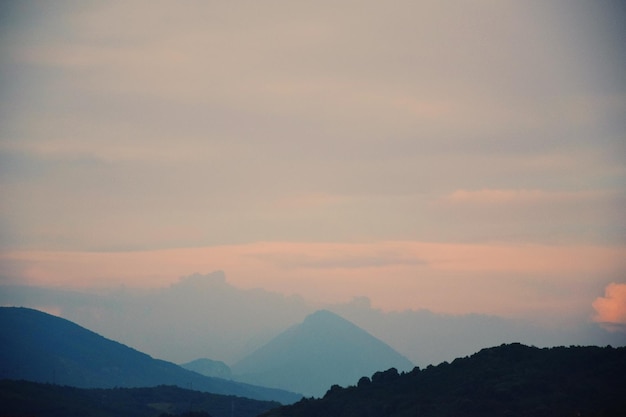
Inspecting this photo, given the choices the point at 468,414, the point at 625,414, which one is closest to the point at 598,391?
the point at 468,414

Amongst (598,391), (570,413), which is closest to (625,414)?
(570,413)

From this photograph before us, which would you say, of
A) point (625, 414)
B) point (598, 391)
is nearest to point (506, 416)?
point (598, 391)

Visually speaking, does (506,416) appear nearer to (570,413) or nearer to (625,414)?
(570,413)

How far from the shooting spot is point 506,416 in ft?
628

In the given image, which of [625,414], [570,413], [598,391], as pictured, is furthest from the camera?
[598,391]

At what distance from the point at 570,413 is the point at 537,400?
51.1ft

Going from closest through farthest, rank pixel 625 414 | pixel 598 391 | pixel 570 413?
pixel 625 414 < pixel 570 413 < pixel 598 391

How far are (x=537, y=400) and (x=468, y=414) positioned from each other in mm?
16580

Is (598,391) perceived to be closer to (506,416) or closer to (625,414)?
(506,416)

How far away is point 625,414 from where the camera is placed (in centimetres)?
15075

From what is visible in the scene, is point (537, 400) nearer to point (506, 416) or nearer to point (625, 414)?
point (506, 416)

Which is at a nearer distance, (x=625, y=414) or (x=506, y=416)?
(x=625, y=414)

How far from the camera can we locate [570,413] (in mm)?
182750

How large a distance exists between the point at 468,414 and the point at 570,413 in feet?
81.1
